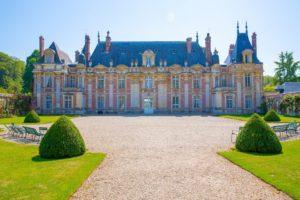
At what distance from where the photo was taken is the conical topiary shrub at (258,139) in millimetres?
7938

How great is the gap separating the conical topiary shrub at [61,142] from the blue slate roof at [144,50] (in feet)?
81.4

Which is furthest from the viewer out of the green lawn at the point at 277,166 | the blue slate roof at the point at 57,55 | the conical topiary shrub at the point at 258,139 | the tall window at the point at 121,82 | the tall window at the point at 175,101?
the tall window at the point at 121,82

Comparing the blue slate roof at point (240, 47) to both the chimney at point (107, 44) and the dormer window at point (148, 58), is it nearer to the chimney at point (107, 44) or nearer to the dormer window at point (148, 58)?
the dormer window at point (148, 58)

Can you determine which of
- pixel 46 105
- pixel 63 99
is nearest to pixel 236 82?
pixel 63 99

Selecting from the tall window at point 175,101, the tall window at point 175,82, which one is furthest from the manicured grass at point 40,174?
the tall window at point 175,82

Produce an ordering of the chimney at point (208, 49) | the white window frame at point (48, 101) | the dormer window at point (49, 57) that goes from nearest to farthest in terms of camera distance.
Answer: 1. the dormer window at point (49, 57)
2. the white window frame at point (48, 101)
3. the chimney at point (208, 49)

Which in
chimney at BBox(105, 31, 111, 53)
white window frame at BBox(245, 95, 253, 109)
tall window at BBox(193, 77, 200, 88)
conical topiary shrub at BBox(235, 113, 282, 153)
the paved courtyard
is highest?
chimney at BBox(105, 31, 111, 53)

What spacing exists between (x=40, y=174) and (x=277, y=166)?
5533 millimetres

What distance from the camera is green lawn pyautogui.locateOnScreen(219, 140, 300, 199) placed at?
16.7ft

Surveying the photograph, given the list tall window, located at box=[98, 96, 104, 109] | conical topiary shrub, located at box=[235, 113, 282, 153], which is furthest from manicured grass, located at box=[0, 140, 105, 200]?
tall window, located at box=[98, 96, 104, 109]

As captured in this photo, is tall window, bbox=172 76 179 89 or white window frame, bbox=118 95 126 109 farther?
tall window, bbox=172 76 179 89

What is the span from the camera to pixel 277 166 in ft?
20.9

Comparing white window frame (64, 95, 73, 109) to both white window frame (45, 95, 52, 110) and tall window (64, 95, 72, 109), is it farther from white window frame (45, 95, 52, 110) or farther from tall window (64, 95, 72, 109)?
white window frame (45, 95, 52, 110)

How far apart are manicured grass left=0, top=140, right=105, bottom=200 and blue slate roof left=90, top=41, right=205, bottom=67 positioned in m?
24.8
